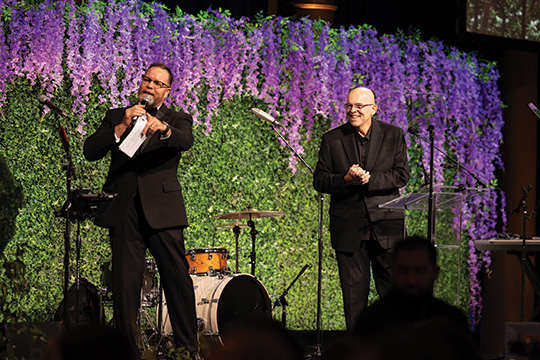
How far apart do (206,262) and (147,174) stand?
1.81 m

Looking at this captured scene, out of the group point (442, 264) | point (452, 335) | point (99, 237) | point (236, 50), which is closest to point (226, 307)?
point (99, 237)

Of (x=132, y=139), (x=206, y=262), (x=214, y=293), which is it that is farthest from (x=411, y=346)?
(x=206, y=262)

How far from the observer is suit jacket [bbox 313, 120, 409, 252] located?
4.89 metres

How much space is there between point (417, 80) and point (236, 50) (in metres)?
1.82

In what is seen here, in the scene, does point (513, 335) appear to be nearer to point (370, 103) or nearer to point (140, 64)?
point (370, 103)

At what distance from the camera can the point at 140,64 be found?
6.61m

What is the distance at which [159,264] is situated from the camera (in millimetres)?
4367

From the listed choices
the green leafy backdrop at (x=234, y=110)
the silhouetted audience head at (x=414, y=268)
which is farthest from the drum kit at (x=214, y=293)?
the silhouetted audience head at (x=414, y=268)

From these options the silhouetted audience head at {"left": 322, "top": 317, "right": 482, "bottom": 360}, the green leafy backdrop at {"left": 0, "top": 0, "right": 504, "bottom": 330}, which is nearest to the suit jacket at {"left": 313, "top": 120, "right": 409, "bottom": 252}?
the green leafy backdrop at {"left": 0, "top": 0, "right": 504, "bottom": 330}

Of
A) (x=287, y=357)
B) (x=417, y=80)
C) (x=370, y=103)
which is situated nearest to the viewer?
(x=287, y=357)

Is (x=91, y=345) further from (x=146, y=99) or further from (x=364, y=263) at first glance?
(x=364, y=263)

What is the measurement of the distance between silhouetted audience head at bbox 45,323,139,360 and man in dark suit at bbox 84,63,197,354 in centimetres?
272

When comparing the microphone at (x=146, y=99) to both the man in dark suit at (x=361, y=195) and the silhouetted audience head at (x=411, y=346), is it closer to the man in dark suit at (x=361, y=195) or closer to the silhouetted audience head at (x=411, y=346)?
the man in dark suit at (x=361, y=195)

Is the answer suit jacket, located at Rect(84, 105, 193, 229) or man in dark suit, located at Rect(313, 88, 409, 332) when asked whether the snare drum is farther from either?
suit jacket, located at Rect(84, 105, 193, 229)
